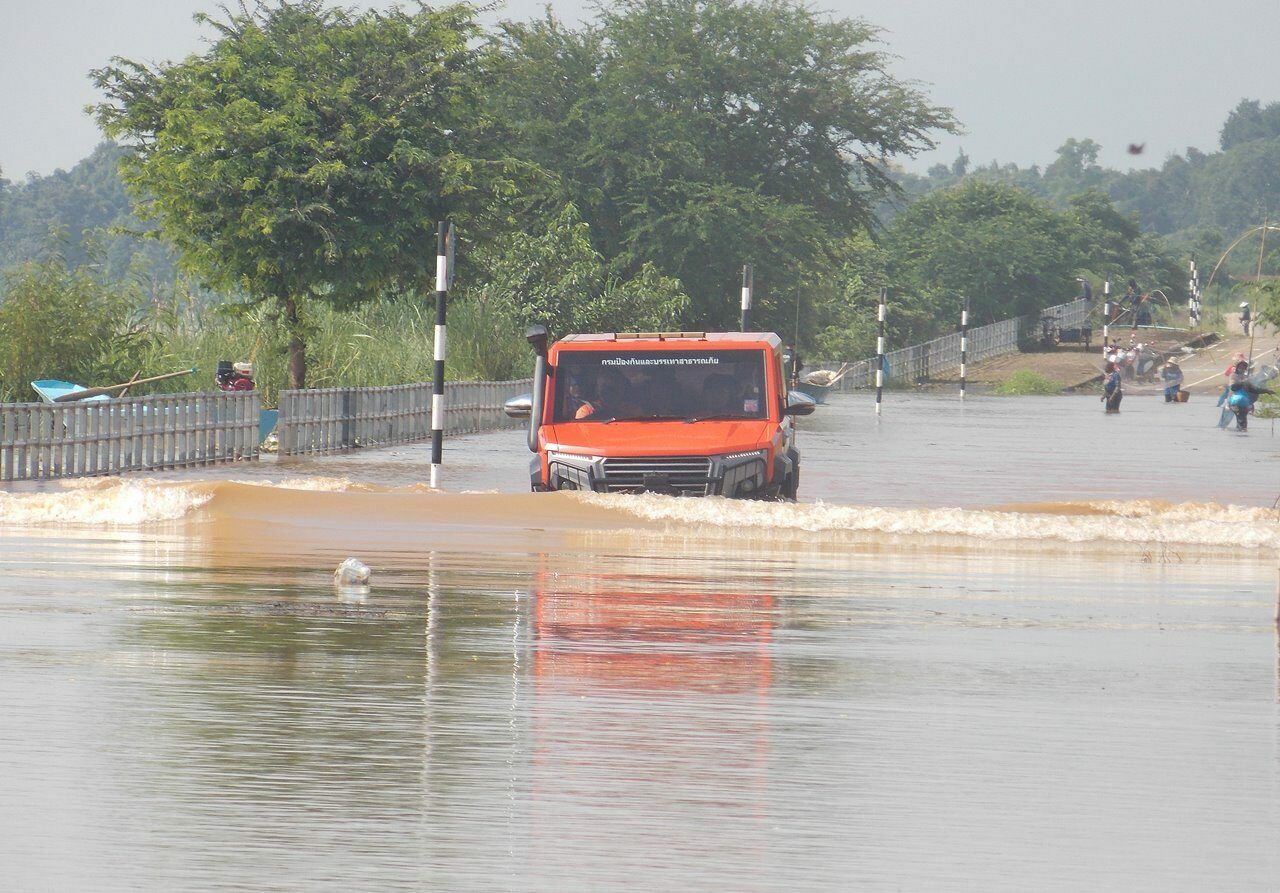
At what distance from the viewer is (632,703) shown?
8.25 meters

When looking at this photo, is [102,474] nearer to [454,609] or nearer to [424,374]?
[454,609]

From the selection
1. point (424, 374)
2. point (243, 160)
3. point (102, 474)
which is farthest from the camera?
point (424, 374)

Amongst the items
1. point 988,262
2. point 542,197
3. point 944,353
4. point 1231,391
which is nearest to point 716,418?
point 1231,391

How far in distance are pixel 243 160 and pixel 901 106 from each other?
3624 centimetres

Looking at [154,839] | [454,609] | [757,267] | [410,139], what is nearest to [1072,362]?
[757,267]

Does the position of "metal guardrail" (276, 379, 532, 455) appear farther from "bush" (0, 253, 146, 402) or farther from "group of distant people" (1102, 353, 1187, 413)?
"group of distant people" (1102, 353, 1187, 413)

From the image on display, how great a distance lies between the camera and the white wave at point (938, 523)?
16906 millimetres

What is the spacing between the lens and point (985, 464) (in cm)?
3069

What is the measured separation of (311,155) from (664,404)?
13589 millimetres

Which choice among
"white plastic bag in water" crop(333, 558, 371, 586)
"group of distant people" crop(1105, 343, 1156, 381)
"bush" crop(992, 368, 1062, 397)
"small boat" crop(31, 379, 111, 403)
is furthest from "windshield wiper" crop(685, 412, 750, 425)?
"group of distant people" crop(1105, 343, 1156, 381)

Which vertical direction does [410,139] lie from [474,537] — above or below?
above

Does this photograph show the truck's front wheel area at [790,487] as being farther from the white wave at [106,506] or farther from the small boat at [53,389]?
the small boat at [53,389]

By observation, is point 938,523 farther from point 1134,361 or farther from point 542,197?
point 1134,361

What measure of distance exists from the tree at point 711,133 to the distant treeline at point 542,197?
9 centimetres
